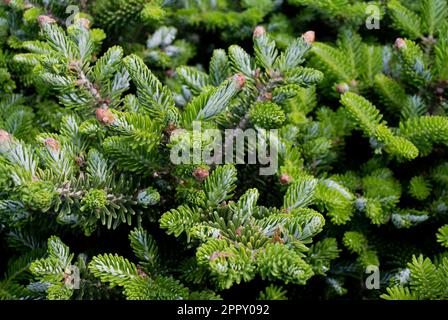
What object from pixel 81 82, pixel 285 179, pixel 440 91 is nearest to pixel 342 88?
pixel 440 91

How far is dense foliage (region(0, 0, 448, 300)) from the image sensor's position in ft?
3.28

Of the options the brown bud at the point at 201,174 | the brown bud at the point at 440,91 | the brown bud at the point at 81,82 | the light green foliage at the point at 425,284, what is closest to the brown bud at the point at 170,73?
the brown bud at the point at 81,82

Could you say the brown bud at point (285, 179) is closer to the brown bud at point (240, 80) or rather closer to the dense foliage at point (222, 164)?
the dense foliage at point (222, 164)

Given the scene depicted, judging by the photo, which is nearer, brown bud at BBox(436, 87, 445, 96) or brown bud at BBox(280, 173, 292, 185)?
brown bud at BBox(280, 173, 292, 185)

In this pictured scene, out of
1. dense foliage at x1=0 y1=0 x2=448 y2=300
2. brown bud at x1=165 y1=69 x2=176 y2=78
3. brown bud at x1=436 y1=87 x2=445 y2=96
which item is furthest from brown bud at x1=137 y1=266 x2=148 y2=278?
brown bud at x1=436 y1=87 x2=445 y2=96

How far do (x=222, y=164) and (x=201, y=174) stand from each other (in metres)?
0.13

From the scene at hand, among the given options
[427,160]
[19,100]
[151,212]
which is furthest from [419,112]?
[19,100]

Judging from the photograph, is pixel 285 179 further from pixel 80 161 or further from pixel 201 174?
pixel 80 161

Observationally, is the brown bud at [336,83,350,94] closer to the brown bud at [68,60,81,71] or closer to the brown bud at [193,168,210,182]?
the brown bud at [193,168,210,182]

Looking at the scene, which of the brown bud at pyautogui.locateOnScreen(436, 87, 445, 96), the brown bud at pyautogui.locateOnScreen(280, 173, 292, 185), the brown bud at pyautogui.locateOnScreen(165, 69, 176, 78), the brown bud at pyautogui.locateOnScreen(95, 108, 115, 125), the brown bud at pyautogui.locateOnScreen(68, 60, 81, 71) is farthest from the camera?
the brown bud at pyautogui.locateOnScreen(165, 69, 176, 78)

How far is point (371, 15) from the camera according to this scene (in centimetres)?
150

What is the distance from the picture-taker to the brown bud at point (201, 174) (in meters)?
Result: 1.03
